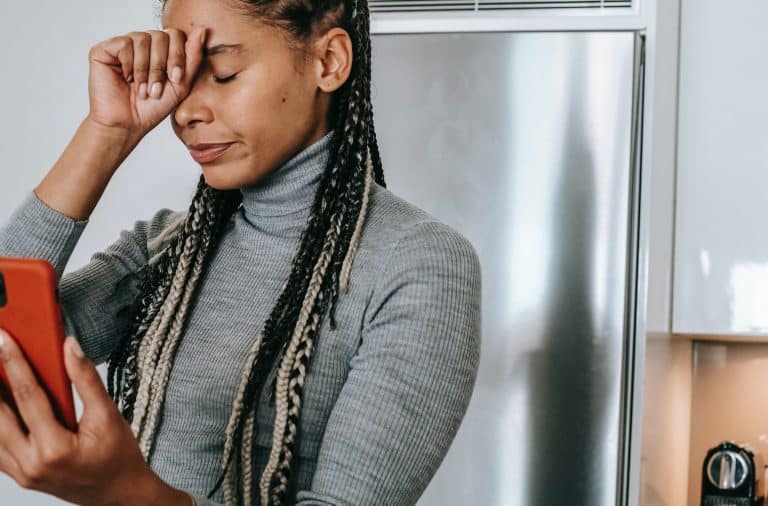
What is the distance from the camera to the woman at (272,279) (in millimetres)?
872

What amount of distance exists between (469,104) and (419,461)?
3.43 feet

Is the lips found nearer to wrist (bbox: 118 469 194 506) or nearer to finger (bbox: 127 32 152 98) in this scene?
finger (bbox: 127 32 152 98)

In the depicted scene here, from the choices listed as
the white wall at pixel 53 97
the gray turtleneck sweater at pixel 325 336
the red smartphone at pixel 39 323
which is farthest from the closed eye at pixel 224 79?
the white wall at pixel 53 97

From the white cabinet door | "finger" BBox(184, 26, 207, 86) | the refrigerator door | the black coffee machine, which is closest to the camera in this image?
"finger" BBox(184, 26, 207, 86)

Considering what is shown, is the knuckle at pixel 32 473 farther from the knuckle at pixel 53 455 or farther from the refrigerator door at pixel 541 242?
the refrigerator door at pixel 541 242

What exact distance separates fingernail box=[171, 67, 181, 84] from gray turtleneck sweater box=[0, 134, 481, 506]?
127 mm

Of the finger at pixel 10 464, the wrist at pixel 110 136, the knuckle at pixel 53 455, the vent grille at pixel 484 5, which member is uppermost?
the vent grille at pixel 484 5

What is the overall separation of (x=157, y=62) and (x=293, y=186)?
0.54 ft

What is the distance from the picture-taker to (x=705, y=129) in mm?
1950

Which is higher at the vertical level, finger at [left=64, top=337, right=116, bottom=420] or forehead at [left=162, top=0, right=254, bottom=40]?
forehead at [left=162, top=0, right=254, bottom=40]

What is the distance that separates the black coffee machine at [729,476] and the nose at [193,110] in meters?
1.50

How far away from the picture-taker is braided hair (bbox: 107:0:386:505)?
932mm

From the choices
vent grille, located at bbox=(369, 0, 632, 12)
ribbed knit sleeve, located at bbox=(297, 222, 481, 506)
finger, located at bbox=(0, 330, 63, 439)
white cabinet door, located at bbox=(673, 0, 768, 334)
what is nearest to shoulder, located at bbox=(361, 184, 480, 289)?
ribbed knit sleeve, located at bbox=(297, 222, 481, 506)

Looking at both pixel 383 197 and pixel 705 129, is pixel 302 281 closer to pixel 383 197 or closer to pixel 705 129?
pixel 383 197
